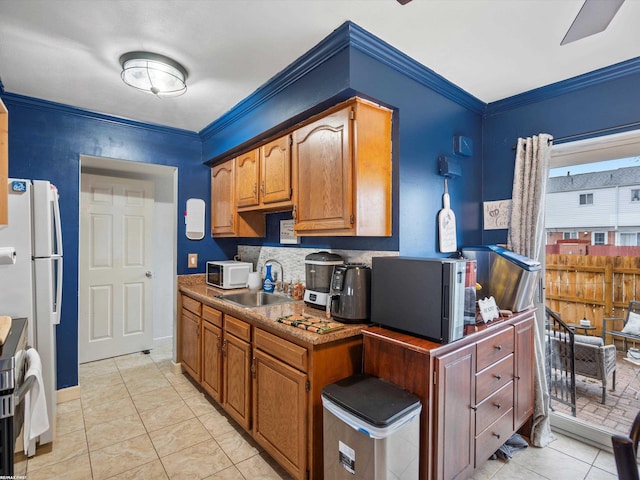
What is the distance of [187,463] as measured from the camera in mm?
2037

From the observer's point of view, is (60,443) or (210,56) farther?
(60,443)

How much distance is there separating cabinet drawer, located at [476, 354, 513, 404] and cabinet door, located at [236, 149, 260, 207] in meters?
2.03

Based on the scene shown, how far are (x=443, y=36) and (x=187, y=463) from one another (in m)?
2.89

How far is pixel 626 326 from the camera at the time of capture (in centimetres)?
234

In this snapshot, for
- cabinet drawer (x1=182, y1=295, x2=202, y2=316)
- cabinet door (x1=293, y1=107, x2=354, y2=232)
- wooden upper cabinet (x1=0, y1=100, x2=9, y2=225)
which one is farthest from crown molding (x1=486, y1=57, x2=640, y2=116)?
wooden upper cabinet (x1=0, y1=100, x2=9, y2=225)

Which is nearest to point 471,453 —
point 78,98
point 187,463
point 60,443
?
point 187,463

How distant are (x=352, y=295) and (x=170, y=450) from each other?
1.60 m

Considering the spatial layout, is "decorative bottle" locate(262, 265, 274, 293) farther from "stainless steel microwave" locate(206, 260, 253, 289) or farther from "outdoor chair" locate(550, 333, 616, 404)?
"outdoor chair" locate(550, 333, 616, 404)

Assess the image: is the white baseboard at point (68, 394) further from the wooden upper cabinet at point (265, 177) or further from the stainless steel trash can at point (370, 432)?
the stainless steel trash can at point (370, 432)

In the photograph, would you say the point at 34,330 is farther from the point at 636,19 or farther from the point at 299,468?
the point at 636,19

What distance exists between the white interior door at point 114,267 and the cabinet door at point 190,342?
3.52 ft

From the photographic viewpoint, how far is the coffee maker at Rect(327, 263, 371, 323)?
189 cm

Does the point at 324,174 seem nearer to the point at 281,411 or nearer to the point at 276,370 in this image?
the point at 276,370

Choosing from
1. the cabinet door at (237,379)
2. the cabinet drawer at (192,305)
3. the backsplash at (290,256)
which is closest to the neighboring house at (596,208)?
the backsplash at (290,256)
